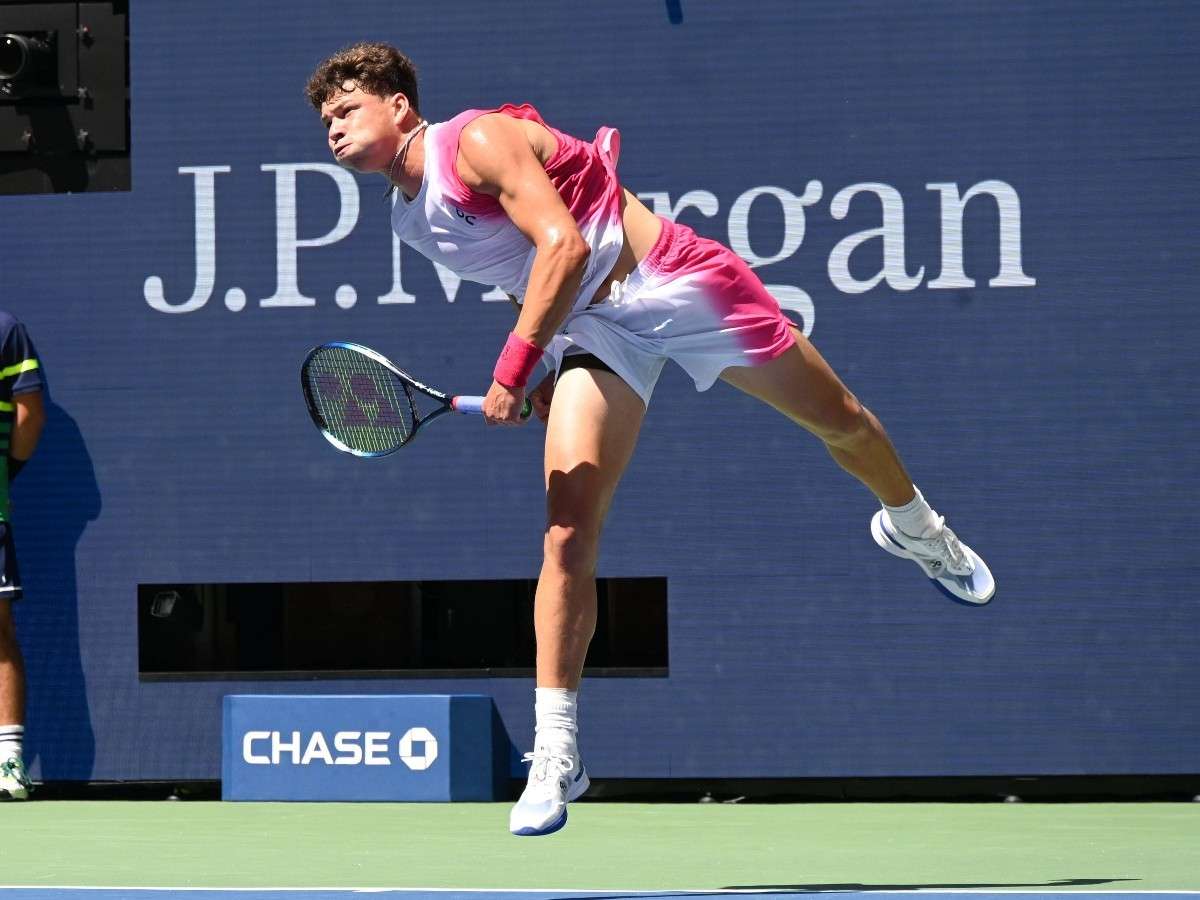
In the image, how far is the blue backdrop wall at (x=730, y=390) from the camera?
6.50 metres

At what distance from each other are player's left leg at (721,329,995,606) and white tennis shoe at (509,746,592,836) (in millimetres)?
1013

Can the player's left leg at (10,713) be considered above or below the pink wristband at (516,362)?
below

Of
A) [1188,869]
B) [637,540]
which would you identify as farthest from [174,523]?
[1188,869]

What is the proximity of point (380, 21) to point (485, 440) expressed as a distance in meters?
1.44

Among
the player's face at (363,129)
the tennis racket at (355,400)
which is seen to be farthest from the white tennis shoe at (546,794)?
the player's face at (363,129)

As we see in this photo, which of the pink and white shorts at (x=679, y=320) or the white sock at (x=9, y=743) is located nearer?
the pink and white shorts at (x=679, y=320)

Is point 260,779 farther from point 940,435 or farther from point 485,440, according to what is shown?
point 940,435

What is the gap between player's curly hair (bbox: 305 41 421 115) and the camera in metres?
4.48

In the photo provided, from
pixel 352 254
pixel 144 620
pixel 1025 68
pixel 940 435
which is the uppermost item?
pixel 1025 68

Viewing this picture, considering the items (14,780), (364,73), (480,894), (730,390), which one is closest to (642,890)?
(480,894)

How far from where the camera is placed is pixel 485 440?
6.77m

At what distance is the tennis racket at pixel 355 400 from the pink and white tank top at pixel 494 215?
385 mm

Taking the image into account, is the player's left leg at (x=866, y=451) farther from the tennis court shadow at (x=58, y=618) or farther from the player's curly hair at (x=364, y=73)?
the tennis court shadow at (x=58, y=618)

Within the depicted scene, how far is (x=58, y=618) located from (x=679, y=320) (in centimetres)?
319
